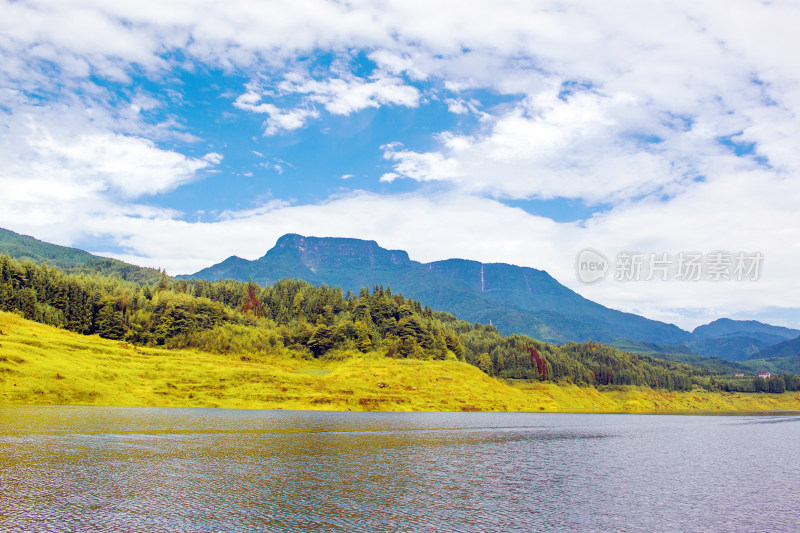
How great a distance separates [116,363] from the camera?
600 ft

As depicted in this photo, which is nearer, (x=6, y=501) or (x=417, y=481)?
(x=6, y=501)

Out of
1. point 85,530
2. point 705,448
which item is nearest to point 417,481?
point 85,530

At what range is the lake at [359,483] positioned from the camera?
40.1 meters

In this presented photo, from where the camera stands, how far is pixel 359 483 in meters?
55.1

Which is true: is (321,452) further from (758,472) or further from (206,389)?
(206,389)

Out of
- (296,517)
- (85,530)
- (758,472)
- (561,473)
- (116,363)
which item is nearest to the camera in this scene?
(85,530)

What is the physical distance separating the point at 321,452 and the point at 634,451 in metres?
61.0

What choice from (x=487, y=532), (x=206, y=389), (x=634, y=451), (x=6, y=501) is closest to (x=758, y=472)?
(x=634, y=451)

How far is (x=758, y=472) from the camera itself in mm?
73500

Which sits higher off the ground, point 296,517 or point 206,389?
point 296,517

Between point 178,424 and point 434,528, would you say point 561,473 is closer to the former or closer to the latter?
point 434,528

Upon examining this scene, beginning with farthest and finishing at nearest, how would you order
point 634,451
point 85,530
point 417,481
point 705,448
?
point 705,448
point 634,451
point 417,481
point 85,530

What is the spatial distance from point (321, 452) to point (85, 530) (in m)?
45.9

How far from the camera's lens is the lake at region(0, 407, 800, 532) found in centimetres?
4006
